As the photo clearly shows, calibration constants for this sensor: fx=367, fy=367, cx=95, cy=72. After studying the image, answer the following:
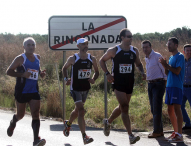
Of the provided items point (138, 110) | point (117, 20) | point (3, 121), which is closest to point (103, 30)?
point (117, 20)

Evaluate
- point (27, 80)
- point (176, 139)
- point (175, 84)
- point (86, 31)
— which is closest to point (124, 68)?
point (175, 84)

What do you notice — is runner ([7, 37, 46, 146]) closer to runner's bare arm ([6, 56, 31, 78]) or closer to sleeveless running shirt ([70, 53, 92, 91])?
runner's bare arm ([6, 56, 31, 78])

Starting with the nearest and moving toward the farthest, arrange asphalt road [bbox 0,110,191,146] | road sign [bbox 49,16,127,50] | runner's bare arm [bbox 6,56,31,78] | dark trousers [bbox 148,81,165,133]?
runner's bare arm [bbox 6,56,31,78] → asphalt road [bbox 0,110,191,146] → dark trousers [bbox 148,81,165,133] → road sign [bbox 49,16,127,50]

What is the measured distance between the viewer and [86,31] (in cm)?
1041

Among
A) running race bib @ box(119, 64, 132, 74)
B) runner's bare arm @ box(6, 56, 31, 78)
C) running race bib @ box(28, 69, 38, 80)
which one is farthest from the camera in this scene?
running race bib @ box(119, 64, 132, 74)

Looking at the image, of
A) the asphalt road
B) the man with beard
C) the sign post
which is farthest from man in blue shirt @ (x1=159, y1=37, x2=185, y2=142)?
the sign post

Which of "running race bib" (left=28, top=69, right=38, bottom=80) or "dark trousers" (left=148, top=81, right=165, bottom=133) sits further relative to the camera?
"dark trousers" (left=148, top=81, right=165, bottom=133)

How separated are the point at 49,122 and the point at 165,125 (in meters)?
3.25

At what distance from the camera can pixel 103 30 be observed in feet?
34.1

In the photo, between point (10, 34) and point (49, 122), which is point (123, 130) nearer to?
point (49, 122)

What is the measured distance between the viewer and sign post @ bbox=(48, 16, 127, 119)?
33.8 ft

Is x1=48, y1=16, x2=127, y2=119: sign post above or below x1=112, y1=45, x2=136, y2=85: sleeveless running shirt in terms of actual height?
above

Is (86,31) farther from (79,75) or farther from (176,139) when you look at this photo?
(176,139)

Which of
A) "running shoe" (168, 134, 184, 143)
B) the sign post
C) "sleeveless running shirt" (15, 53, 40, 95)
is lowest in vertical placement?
"running shoe" (168, 134, 184, 143)
